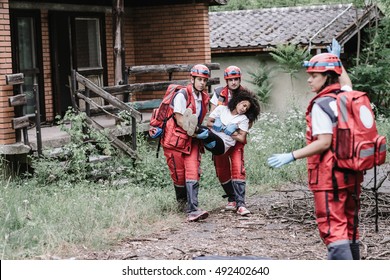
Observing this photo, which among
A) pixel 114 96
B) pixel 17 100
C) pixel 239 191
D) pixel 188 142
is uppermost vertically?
pixel 17 100

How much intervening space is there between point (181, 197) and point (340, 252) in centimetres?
365

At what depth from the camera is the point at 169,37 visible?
660 inches

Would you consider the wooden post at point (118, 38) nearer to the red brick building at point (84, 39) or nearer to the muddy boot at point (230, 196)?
the red brick building at point (84, 39)

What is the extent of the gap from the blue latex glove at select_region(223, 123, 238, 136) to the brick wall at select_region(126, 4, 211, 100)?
25.2 feet

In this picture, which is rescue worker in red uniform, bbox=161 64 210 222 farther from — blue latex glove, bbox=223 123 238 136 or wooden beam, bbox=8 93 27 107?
wooden beam, bbox=8 93 27 107

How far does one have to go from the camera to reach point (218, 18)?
26.8 m

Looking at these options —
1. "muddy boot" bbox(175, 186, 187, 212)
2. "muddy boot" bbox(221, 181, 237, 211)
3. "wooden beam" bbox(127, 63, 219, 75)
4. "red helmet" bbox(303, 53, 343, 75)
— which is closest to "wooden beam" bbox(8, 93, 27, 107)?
"wooden beam" bbox(127, 63, 219, 75)

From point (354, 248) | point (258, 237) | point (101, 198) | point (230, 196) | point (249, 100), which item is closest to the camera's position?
point (354, 248)

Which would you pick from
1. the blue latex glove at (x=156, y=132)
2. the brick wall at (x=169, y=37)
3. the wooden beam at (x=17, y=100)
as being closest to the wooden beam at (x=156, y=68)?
the brick wall at (x=169, y=37)

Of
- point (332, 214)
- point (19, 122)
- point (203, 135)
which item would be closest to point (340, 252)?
point (332, 214)

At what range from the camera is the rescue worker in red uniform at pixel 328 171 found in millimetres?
5805

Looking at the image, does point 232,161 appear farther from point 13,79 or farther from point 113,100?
point 13,79

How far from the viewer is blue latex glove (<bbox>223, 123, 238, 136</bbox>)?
895cm
